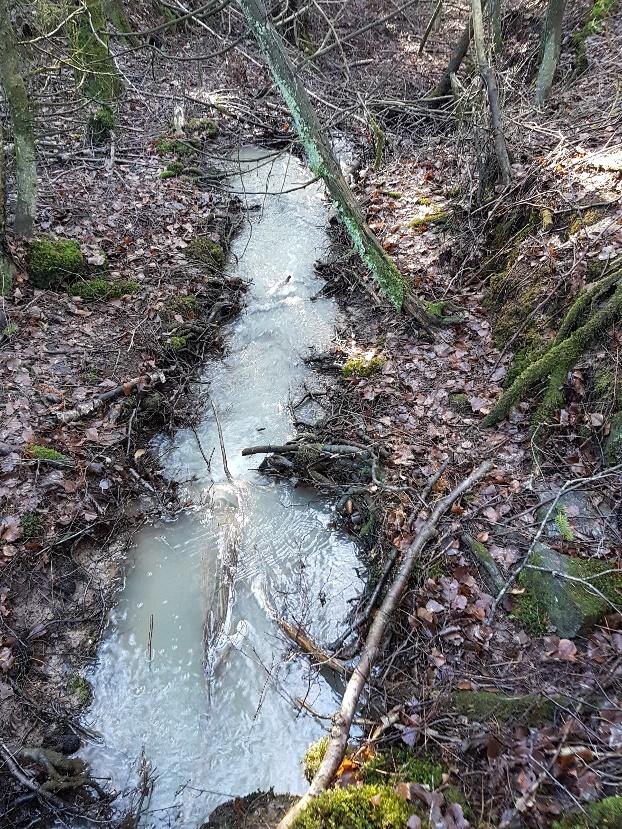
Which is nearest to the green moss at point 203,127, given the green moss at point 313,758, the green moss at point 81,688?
the green moss at point 81,688

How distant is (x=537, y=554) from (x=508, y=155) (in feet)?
18.5

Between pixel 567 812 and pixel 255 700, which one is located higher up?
pixel 255 700

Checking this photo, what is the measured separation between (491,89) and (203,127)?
319 inches

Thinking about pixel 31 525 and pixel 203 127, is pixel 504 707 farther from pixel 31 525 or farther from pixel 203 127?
pixel 203 127

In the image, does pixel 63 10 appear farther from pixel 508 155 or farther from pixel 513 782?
pixel 513 782

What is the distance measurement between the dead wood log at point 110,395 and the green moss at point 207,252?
2.83m

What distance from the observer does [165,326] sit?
281 inches

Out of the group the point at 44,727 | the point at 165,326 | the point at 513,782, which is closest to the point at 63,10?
the point at 165,326

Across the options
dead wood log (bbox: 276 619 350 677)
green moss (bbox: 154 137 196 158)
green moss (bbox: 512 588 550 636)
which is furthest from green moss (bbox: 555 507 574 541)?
green moss (bbox: 154 137 196 158)

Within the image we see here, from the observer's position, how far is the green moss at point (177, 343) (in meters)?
6.96

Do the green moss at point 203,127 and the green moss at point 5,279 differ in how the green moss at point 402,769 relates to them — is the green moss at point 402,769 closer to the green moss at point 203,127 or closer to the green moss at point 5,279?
the green moss at point 5,279

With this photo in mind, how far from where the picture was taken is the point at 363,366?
21.8 ft

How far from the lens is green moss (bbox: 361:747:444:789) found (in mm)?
3072

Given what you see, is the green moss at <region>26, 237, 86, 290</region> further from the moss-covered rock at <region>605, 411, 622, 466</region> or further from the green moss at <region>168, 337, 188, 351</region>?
the moss-covered rock at <region>605, 411, 622, 466</region>
